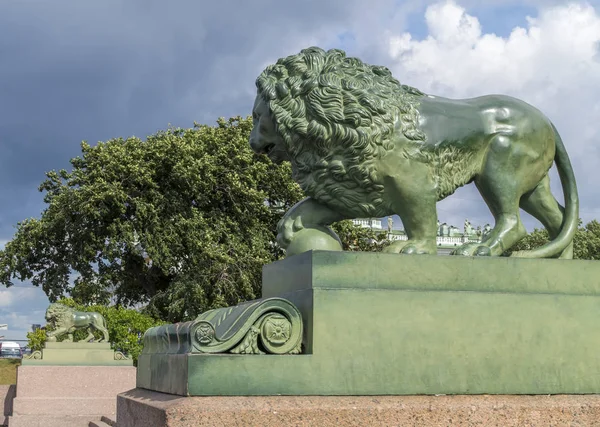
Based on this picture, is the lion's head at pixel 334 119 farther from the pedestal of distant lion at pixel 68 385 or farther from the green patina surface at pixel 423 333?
the pedestal of distant lion at pixel 68 385

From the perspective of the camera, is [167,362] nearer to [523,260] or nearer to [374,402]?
[374,402]

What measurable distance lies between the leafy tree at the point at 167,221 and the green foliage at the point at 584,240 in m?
11.2

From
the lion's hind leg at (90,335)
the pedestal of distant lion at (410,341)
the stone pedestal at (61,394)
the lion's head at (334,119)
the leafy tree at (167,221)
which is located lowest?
the stone pedestal at (61,394)

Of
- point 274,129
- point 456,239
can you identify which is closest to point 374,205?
point 274,129

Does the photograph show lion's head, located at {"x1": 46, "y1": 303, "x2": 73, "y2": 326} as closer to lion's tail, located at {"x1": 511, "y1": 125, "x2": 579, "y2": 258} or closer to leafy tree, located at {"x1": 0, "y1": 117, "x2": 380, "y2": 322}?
leafy tree, located at {"x1": 0, "y1": 117, "x2": 380, "y2": 322}

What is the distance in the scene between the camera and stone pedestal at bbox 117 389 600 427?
364cm

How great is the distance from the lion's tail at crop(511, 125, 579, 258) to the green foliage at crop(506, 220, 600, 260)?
2585 centimetres

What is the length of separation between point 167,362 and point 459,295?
5.38ft

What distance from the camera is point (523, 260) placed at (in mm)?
4461

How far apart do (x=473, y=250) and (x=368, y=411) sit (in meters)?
1.31

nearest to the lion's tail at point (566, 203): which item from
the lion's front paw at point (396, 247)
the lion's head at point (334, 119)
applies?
the lion's front paw at point (396, 247)

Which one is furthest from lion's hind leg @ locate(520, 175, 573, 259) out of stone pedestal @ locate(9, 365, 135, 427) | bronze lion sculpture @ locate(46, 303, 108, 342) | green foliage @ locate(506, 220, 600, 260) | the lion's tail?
green foliage @ locate(506, 220, 600, 260)

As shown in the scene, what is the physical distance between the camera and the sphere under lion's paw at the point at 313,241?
4.60 meters

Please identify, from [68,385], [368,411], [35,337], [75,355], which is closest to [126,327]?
[35,337]
